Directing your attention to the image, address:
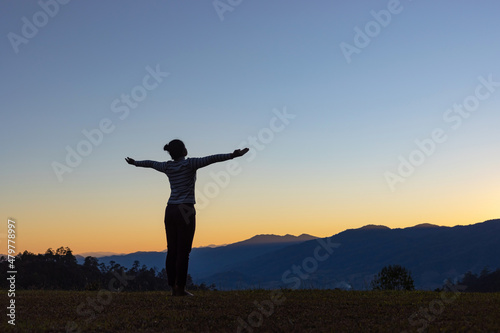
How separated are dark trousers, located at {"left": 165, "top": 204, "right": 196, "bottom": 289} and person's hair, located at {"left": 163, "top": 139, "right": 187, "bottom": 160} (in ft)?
4.05

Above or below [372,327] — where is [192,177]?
above

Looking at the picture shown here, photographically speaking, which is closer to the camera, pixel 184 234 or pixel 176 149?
pixel 184 234

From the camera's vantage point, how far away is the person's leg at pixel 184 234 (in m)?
11.3

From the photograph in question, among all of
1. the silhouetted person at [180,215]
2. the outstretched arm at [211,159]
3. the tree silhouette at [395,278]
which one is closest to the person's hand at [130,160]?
the silhouetted person at [180,215]

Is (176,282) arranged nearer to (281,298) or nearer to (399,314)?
(281,298)

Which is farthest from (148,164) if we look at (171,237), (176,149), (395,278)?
(395,278)

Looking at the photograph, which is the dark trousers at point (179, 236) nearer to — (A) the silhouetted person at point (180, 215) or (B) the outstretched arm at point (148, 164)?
(A) the silhouetted person at point (180, 215)

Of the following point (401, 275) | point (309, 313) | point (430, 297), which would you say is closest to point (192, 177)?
point (309, 313)

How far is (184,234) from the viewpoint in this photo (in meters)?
11.3

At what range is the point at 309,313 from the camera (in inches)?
364

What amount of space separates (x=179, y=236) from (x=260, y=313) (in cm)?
306

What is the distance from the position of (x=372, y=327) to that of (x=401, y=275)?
62.8 ft

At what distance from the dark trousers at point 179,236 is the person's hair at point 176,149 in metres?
1.23

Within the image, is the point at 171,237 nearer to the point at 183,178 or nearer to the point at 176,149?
the point at 183,178
